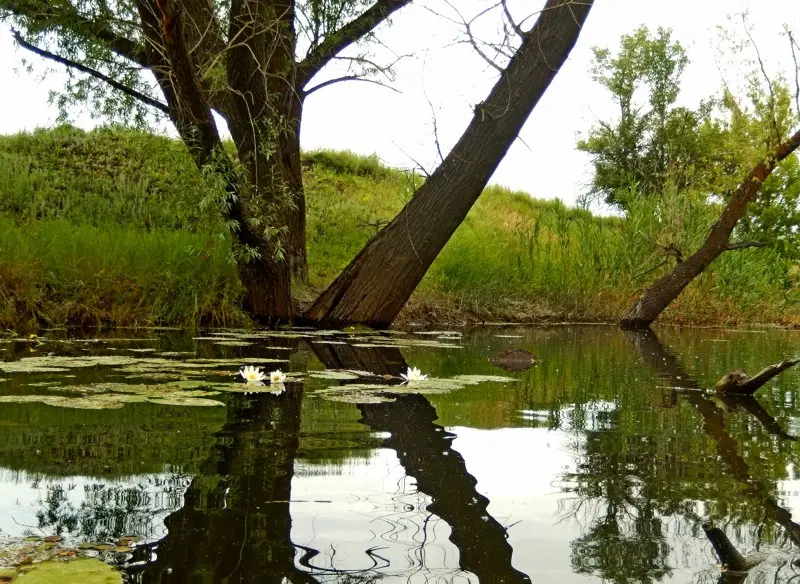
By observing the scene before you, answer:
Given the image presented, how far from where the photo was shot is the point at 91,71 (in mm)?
8352

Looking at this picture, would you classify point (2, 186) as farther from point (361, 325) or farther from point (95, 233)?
point (361, 325)

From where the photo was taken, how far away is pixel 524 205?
21.1 metres

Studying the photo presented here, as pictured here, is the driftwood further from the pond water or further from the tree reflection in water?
the tree reflection in water

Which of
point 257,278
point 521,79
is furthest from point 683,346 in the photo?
point 257,278

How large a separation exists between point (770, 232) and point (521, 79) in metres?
27.4

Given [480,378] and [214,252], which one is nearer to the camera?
[480,378]

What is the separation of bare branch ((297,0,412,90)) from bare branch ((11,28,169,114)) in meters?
1.58

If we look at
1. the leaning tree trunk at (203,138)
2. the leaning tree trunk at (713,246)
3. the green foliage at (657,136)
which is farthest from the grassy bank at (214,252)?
the green foliage at (657,136)

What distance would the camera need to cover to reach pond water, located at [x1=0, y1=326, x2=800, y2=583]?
1.74 m

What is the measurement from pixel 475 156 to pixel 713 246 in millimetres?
5111

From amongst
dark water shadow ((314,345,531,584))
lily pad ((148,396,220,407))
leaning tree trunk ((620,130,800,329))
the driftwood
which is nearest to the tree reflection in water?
dark water shadow ((314,345,531,584))

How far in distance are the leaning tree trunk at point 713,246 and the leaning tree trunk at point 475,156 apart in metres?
4.58

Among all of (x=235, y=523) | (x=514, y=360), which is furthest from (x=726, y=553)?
(x=514, y=360)

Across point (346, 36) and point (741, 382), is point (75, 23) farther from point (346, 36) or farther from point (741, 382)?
point (741, 382)
